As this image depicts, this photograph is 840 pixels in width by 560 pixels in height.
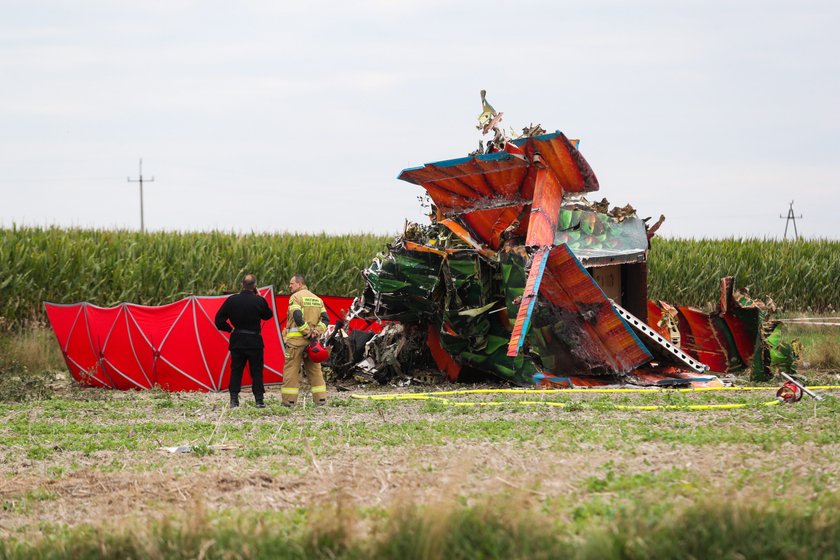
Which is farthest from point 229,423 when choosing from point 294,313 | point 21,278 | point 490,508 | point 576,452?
point 21,278

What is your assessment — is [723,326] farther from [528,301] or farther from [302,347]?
[302,347]

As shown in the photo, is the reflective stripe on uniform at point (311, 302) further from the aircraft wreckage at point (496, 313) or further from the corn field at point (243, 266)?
the corn field at point (243, 266)

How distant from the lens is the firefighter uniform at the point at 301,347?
579 inches

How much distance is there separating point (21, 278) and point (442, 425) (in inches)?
608

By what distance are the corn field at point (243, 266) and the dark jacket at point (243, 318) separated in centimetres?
1088

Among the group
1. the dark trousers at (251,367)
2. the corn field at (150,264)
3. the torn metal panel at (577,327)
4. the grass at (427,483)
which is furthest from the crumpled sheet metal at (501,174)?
the corn field at (150,264)

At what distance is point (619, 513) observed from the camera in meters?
6.54

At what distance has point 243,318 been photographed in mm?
14711

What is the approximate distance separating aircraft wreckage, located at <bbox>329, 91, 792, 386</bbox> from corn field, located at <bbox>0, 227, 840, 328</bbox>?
8.43m

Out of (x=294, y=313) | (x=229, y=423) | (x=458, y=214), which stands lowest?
(x=229, y=423)

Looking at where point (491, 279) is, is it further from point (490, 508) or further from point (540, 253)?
point (490, 508)

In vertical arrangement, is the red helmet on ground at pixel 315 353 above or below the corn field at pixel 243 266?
below

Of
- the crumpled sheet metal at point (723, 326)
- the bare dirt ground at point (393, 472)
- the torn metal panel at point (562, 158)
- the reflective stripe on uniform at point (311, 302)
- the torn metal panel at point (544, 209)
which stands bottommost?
the bare dirt ground at point (393, 472)

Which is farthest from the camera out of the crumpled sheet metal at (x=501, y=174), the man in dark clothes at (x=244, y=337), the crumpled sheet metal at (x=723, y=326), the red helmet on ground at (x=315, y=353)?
the crumpled sheet metal at (x=723, y=326)
